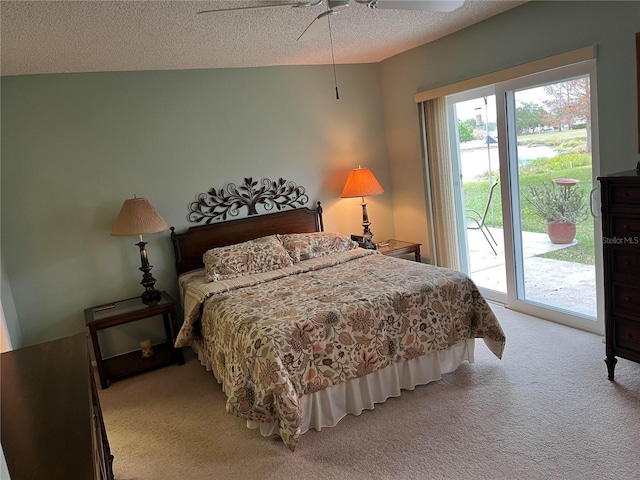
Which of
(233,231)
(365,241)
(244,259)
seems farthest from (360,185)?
(244,259)

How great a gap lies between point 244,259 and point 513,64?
8.55ft

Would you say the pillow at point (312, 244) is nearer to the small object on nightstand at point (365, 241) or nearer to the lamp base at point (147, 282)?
the small object on nightstand at point (365, 241)

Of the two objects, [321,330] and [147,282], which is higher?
[147,282]

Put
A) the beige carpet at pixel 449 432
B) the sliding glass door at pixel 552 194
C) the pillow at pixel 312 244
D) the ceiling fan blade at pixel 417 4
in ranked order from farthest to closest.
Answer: the pillow at pixel 312 244
the sliding glass door at pixel 552 194
the ceiling fan blade at pixel 417 4
the beige carpet at pixel 449 432

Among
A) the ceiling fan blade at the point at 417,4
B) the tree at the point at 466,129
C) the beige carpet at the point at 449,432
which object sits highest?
the ceiling fan blade at the point at 417,4

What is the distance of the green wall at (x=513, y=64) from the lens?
2982 mm

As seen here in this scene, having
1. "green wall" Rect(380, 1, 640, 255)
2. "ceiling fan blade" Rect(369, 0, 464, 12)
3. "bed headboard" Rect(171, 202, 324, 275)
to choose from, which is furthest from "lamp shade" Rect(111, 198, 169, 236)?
"green wall" Rect(380, 1, 640, 255)

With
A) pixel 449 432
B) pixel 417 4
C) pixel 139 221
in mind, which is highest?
pixel 417 4

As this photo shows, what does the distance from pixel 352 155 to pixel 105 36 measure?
8.72 ft

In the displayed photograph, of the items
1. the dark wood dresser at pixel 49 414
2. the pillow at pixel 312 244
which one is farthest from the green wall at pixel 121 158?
the dark wood dresser at pixel 49 414

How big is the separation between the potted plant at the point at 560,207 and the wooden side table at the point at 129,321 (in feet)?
9.97

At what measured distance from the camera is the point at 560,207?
368cm

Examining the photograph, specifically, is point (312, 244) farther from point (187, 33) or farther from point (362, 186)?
point (187, 33)

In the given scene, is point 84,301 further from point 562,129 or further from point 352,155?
point 562,129
